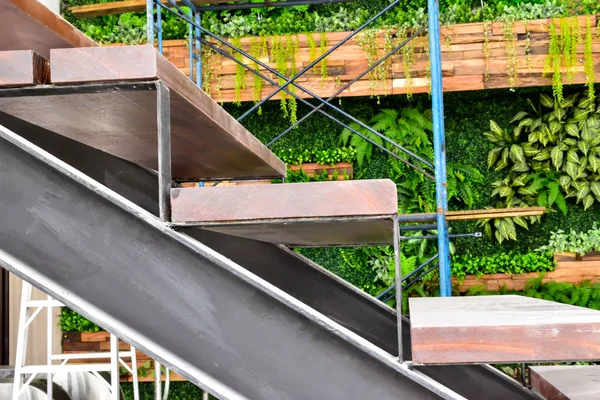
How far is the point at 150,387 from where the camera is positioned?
5.57 m

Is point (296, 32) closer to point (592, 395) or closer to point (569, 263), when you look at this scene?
point (569, 263)

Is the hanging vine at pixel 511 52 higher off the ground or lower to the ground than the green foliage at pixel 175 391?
higher

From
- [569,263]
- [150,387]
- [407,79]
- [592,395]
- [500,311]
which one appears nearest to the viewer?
[500,311]

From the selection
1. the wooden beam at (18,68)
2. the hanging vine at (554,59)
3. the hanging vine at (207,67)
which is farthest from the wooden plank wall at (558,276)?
the wooden beam at (18,68)

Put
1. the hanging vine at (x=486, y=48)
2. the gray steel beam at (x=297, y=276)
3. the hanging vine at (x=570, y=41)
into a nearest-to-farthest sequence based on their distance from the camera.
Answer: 1. the gray steel beam at (x=297, y=276)
2. the hanging vine at (x=570, y=41)
3. the hanging vine at (x=486, y=48)

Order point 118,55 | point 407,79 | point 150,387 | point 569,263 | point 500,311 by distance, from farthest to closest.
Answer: point 150,387 → point 569,263 → point 407,79 → point 500,311 → point 118,55

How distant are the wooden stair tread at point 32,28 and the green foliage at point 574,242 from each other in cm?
481

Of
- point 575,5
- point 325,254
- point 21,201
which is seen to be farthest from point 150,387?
point 21,201

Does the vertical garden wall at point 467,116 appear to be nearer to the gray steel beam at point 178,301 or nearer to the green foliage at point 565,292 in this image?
the green foliage at point 565,292

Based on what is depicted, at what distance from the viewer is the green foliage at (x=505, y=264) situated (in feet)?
17.1

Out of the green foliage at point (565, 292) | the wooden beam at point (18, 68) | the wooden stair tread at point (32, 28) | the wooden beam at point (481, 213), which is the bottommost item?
the green foliage at point (565, 292)

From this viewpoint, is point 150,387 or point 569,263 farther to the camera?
point 150,387

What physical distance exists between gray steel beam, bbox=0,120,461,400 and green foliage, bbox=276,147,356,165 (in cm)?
Answer: 462

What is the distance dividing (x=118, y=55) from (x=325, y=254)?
4853mm
